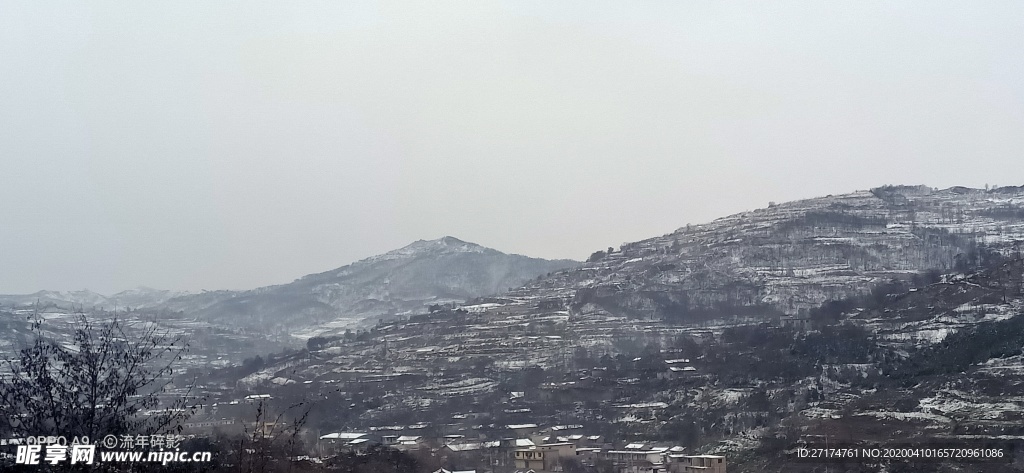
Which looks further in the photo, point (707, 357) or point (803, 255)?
point (803, 255)

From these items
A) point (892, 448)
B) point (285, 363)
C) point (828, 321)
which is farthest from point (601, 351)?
point (892, 448)

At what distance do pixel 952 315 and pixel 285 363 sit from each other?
196 ft

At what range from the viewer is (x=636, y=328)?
9344 cm

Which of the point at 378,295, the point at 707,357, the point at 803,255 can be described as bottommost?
the point at 707,357

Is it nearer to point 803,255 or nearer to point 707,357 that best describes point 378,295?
point 803,255

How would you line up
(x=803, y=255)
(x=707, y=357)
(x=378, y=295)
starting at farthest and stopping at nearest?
(x=378, y=295)
(x=803, y=255)
(x=707, y=357)

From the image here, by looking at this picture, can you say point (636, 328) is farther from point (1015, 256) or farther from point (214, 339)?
point (214, 339)

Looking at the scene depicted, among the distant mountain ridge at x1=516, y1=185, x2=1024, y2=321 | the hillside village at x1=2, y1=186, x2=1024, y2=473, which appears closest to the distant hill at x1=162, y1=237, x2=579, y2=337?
the hillside village at x1=2, y1=186, x2=1024, y2=473

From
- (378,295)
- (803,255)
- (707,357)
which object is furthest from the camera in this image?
(378,295)

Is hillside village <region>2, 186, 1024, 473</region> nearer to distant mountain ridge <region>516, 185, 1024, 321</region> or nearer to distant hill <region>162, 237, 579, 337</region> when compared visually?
distant mountain ridge <region>516, 185, 1024, 321</region>

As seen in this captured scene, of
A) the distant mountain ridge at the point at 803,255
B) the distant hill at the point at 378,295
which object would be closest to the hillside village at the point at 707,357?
the distant mountain ridge at the point at 803,255

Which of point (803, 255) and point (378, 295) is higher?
point (803, 255)

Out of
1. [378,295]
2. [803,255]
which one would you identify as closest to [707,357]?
[803,255]

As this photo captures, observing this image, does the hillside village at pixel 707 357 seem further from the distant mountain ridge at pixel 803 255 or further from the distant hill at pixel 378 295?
the distant hill at pixel 378 295
